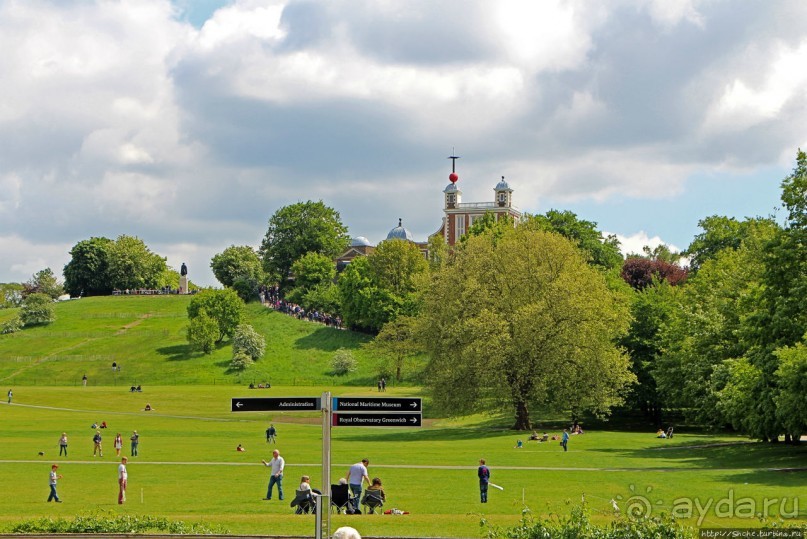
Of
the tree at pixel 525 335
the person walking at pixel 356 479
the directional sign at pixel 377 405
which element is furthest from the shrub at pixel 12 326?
the directional sign at pixel 377 405

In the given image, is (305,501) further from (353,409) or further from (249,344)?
(249,344)

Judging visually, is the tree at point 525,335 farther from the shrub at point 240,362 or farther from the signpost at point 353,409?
the shrub at point 240,362

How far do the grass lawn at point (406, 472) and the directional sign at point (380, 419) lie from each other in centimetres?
713

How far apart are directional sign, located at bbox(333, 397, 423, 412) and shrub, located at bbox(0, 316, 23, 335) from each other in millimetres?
136141

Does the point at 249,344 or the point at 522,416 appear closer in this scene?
the point at 522,416

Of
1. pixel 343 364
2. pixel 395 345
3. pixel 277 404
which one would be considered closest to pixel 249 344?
pixel 343 364

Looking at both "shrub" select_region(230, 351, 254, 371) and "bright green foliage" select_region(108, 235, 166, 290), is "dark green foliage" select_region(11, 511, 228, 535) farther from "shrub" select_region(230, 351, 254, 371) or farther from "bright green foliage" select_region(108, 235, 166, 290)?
"bright green foliage" select_region(108, 235, 166, 290)

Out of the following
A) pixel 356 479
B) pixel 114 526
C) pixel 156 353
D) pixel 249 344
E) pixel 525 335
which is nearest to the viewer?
pixel 114 526

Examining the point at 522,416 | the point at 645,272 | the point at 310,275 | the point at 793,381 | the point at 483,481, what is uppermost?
the point at 310,275

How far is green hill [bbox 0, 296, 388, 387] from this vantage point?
376 ft

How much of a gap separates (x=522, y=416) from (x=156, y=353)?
72.4 meters

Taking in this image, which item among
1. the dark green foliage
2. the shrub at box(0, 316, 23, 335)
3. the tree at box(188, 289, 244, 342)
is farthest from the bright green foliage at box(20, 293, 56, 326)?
the dark green foliage

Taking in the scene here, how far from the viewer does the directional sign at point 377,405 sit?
59.5 ft

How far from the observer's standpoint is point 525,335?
6500 centimetres
